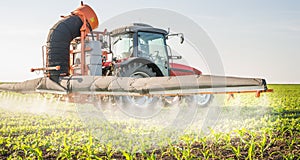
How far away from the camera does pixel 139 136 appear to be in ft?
19.5

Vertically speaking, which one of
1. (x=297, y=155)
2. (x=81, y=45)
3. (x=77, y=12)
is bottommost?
(x=297, y=155)

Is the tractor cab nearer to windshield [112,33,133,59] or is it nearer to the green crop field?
windshield [112,33,133,59]

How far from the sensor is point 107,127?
272 inches

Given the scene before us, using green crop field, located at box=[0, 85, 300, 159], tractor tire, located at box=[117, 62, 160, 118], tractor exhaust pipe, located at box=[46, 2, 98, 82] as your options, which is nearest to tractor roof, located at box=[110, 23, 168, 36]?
tractor exhaust pipe, located at box=[46, 2, 98, 82]

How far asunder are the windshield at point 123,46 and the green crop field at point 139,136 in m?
1.63

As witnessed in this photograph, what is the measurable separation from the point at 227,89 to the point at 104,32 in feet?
18.7

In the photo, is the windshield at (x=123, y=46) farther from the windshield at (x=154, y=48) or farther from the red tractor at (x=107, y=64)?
the windshield at (x=154, y=48)

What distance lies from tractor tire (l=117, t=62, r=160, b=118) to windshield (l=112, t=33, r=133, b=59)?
31.2 inches

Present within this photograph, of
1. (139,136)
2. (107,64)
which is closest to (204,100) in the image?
(107,64)

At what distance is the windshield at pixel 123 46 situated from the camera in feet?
29.8

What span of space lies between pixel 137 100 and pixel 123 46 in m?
1.85

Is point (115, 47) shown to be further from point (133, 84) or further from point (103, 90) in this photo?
point (133, 84)

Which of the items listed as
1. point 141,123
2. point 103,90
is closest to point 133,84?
point 103,90

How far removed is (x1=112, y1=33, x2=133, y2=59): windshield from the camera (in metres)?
9.09
